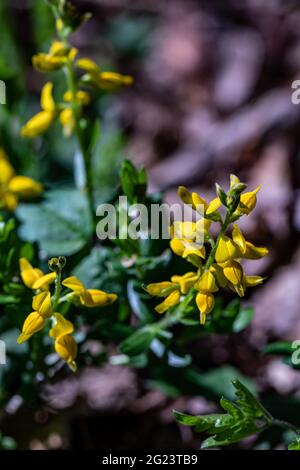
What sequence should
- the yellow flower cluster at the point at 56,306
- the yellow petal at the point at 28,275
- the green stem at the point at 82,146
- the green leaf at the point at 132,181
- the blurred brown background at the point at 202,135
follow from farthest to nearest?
the blurred brown background at the point at 202,135, the green stem at the point at 82,146, the green leaf at the point at 132,181, the yellow petal at the point at 28,275, the yellow flower cluster at the point at 56,306

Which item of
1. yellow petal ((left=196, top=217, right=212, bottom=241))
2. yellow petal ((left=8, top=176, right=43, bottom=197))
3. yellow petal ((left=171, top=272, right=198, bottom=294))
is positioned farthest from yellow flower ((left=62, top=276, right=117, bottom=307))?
yellow petal ((left=8, top=176, right=43, bottom=197))

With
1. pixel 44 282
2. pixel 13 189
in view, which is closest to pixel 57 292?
pixel 44 282

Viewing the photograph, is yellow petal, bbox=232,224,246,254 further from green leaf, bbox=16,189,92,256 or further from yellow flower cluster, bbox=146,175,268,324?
green leaf, bbox=16,189,92,256

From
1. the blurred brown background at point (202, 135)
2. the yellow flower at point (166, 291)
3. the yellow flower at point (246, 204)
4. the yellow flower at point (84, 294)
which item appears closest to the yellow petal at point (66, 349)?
the yellow flower at point (84, 294)

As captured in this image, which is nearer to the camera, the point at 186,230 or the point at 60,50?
the point at 186,230

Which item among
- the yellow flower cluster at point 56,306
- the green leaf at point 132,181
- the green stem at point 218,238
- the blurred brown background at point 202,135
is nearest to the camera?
the green stem at point 218,238

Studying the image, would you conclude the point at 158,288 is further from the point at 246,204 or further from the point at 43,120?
the point at 43,120

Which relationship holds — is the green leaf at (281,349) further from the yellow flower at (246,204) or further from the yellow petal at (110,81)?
the yellow petal at (110,81)
